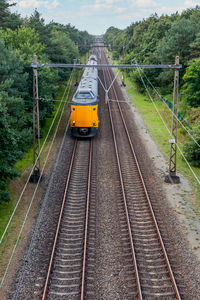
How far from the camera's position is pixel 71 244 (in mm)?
15508

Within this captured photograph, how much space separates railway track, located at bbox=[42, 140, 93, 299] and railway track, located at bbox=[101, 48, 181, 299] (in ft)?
6.81

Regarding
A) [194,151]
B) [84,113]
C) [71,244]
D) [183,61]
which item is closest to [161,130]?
[84,113]

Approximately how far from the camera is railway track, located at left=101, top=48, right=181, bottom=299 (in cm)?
1269

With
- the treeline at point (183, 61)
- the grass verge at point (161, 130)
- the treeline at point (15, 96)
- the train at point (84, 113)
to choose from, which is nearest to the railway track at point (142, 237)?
the grass verge at point (161, 130)

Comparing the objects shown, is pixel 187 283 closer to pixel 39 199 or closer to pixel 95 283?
pixel 95 283

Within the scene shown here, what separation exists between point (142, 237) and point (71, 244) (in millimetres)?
3405

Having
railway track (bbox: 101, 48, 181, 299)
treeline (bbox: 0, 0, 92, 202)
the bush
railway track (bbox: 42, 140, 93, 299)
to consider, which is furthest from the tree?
the bush

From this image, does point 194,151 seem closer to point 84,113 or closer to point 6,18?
point 84,113

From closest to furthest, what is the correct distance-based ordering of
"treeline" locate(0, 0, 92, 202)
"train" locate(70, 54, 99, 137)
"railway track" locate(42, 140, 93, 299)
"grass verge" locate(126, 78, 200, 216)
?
1. "railway track" locate(42, 140, 93, 299)
2. "treeline" locate(0, 0, 92, 202)
3. "grass verge" locate(126, 78, 200, 216)
4. "train" locate(70, 54, 99, 137)

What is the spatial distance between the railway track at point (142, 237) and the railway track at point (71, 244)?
81.7 inches

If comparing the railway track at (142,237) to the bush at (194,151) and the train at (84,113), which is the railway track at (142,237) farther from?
the train at (84,113)

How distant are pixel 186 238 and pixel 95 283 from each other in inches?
217

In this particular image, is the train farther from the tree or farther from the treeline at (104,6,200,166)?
the tree

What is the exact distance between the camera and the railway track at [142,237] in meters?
12.7
